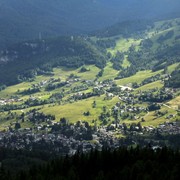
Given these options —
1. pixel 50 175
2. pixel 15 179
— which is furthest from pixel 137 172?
pixel 15 179

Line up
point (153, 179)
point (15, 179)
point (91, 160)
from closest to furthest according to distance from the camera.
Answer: point (153, 179) < point (15, 179) < point (91, 160)

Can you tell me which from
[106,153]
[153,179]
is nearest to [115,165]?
[106,153]

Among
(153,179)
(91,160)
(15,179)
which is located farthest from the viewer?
(91,160)

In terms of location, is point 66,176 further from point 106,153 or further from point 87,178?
point 106,153

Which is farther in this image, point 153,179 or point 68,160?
point 68,160

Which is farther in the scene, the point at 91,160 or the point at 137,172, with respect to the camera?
the point at 91,160

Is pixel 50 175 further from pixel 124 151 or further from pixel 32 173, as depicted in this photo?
pixel 124 151
